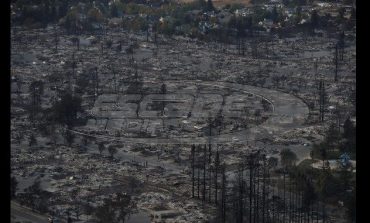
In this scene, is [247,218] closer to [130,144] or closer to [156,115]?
[130,144]

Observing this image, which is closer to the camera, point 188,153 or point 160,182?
point 160,182

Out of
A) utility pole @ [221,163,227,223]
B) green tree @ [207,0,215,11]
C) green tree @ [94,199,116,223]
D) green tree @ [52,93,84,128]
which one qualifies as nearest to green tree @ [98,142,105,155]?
green tree @ [52,93,84,128]

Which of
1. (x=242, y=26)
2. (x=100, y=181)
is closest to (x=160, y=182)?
(x=100, y=181)

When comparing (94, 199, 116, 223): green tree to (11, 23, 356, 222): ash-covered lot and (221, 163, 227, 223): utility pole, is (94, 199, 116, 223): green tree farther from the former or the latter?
(221, 163, 227, 223): utility pole

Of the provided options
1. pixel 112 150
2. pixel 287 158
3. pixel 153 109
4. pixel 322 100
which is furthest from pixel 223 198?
pixel 322 100

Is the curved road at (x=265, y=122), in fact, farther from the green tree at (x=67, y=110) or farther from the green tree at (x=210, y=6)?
the green tree at (x=210, y=6)

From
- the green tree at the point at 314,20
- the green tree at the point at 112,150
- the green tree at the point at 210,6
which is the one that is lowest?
the green tree at the point at 112,150

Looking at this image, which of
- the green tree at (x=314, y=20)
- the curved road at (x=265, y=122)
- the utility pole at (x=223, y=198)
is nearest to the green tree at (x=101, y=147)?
the curved road at (x=265, y=122)

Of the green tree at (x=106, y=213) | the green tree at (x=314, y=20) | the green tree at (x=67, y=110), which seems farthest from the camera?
the green tree at (x=314, y=20)

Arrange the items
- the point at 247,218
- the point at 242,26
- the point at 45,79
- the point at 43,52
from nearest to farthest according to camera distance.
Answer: the point at 247,218 < the point at 45,79 < the point at 43,52 < the point at 242,26

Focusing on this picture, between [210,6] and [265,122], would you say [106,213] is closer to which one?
[265,122]
